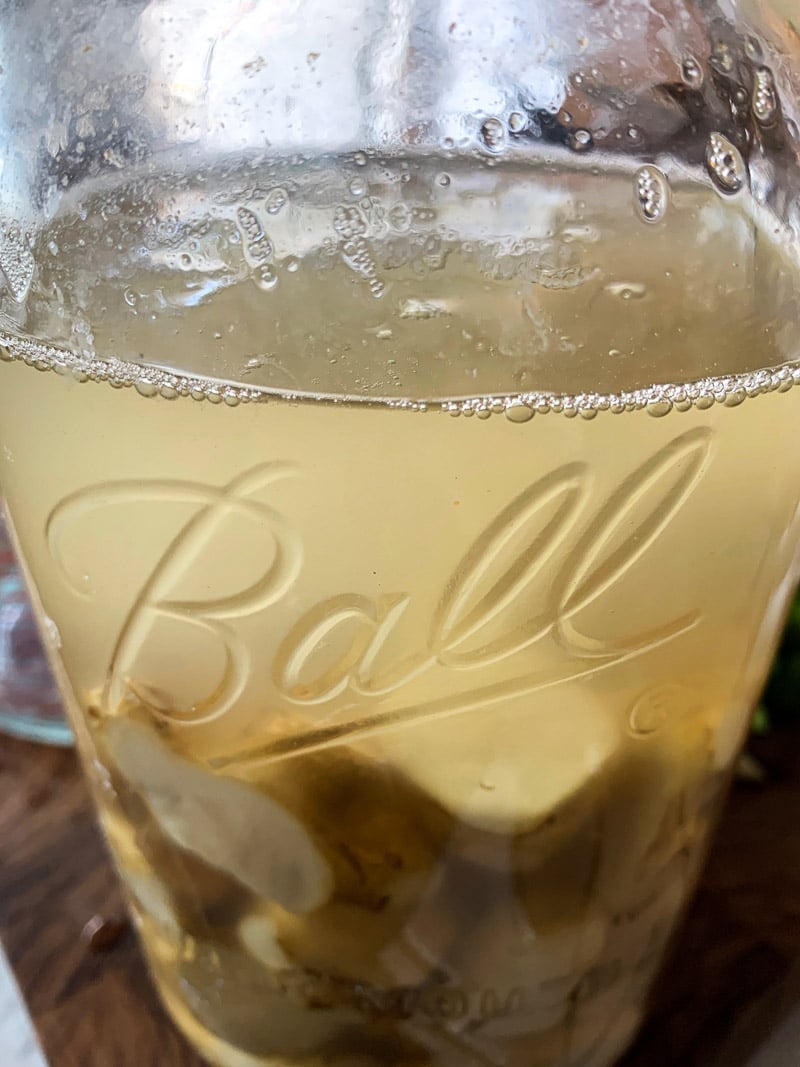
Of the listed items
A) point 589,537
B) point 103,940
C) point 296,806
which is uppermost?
point 589,537

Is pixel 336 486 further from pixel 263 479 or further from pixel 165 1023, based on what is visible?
pixel 165 1023

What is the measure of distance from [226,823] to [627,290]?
8.9 inches

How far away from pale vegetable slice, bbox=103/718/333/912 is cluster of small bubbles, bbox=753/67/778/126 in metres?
0.27

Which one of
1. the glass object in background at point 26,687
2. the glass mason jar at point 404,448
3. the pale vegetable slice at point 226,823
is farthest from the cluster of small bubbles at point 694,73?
the glass object in background at point 26,687

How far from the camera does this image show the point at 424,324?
39 centimetres

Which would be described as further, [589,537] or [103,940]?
[103,940]

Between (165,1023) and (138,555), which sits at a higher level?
(138,555)

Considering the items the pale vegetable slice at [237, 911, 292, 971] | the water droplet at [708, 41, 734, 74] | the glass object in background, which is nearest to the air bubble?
the water droplet at [708, 41, 734, 74]

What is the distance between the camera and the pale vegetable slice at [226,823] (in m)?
0.38

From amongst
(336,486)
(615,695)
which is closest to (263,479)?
(336,486)

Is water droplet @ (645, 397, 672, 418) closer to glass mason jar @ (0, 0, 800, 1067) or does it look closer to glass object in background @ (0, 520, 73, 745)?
glass mason jar @ (0, 0, 800, 1067)

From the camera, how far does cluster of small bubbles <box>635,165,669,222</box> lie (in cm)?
→ 39

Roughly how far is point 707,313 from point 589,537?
9cm

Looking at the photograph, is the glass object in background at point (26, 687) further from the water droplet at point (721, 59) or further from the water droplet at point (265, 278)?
the water droplet at point (721, 59)
